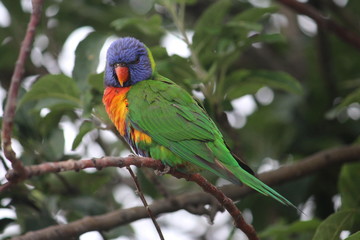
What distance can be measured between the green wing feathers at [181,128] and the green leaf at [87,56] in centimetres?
52

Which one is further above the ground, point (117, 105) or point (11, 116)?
point (11, 116)

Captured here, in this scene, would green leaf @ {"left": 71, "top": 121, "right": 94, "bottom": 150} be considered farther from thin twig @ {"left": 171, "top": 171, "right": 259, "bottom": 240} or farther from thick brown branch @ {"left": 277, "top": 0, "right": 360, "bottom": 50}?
thick brown branch @ {"left": 277, "top": 0, "right": 360, "bottom": 50}

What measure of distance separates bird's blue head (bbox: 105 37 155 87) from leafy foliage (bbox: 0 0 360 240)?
93 millimetres

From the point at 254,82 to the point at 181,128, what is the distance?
3.44 feet

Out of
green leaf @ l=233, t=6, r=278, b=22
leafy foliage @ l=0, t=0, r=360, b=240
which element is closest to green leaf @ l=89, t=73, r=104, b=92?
leafy foliage @ l=0, t=0, r=360, b=240

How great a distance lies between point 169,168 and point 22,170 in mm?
1271

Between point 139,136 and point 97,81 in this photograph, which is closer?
point 139,136

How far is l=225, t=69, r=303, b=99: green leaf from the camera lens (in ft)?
13.1

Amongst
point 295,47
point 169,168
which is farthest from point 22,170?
point 295,47

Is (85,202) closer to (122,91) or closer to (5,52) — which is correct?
(122,91)

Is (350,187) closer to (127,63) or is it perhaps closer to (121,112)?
(121,112)

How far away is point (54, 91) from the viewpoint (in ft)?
12.4

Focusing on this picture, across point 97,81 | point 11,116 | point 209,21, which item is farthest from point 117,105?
point 11,116

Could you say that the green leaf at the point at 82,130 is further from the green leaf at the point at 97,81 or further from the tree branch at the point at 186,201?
the tree branch at the point at 186,201
